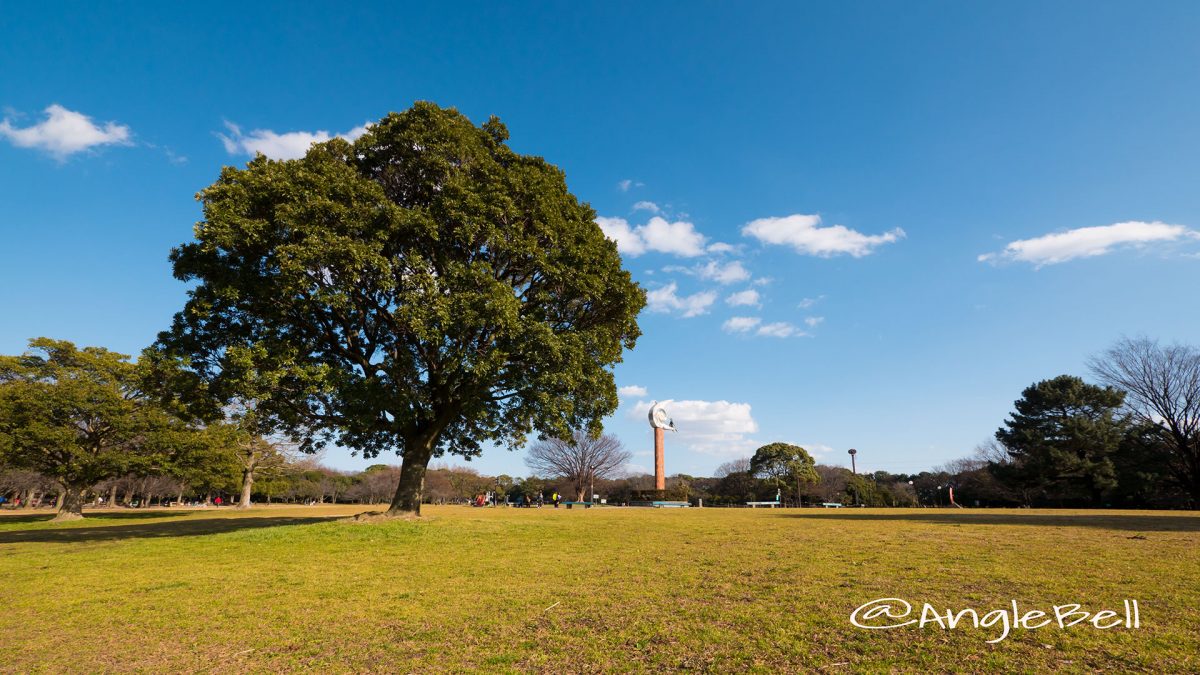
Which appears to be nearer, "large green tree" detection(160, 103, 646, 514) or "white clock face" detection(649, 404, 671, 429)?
"large green tree" detection(160, 103, 646, 514)

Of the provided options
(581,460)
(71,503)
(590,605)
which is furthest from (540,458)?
(590,605)

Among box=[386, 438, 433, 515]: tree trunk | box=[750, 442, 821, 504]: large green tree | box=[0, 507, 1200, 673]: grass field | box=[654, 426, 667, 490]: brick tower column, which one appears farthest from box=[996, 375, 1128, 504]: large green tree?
box=[386, 438, 433, 515]: tree trunk

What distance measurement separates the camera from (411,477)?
63.0 ft

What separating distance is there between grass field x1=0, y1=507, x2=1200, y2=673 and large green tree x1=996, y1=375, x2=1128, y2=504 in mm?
42672

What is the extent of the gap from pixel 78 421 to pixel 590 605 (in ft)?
116

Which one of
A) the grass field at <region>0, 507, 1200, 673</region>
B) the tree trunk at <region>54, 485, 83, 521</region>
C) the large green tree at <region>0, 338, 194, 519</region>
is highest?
the large green tree at <region>0, 338, 194, 519</region>

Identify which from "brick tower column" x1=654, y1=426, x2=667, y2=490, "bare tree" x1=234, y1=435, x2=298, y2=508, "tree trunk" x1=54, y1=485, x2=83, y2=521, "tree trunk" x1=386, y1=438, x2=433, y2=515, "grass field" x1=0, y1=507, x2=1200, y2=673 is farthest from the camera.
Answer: "brick tower column" x1=654, y1=426, x2=667, y2=490

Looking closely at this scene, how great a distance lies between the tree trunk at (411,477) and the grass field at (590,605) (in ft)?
22.3

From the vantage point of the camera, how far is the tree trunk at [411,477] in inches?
748

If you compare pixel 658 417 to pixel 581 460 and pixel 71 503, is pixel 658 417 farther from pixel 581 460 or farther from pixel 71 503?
pixel 71 503

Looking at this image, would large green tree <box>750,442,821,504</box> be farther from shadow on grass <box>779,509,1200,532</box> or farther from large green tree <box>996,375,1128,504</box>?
shadow on grass <box>779,509,1200,532</box>

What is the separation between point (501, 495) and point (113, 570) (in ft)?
268

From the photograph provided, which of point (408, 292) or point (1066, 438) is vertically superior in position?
point (408, 292)

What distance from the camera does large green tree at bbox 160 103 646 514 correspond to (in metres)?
14.8
